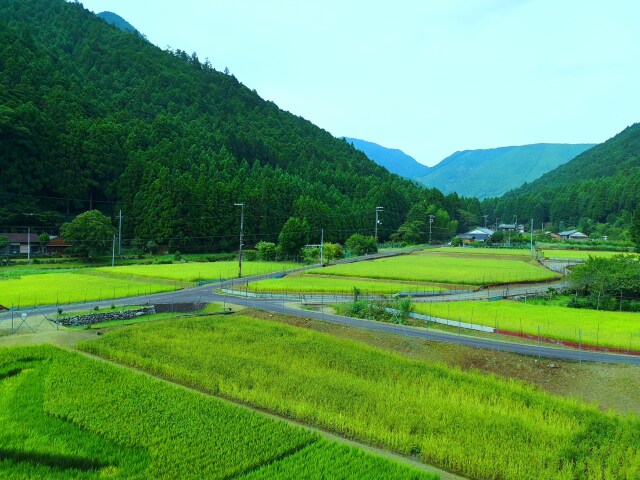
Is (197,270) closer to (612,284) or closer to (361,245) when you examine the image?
(361,245)

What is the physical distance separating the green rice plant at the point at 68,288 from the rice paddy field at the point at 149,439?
1944cm

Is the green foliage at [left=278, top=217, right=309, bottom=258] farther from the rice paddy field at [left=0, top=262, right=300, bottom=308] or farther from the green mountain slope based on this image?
the green mountain slope

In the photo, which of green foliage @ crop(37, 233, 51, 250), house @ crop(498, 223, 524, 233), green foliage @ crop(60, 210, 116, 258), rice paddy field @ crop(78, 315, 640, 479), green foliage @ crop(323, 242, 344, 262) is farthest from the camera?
house @ crop(498, 223, 524, 233)

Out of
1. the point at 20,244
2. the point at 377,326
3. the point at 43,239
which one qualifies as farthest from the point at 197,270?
the point at 377,326

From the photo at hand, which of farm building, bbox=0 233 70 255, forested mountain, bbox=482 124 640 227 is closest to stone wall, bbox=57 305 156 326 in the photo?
farm building, bbox=0 233 70 255

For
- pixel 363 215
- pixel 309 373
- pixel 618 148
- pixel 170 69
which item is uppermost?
pixel 170 69

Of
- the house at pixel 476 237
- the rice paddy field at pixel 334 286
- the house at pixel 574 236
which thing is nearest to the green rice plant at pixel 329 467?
the rice paddy field at pixel 334 286

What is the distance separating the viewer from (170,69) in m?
146

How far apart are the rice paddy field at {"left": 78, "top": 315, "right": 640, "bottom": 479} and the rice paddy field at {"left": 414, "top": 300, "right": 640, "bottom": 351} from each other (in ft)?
26.6

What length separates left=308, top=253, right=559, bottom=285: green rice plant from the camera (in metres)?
47.8

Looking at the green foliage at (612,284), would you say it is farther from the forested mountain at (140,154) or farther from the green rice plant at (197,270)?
the forested mountain at (140,154)

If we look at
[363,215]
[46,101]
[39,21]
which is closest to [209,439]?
[46,101]

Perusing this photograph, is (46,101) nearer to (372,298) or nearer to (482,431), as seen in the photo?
(372,298)

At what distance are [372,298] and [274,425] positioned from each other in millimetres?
24917
